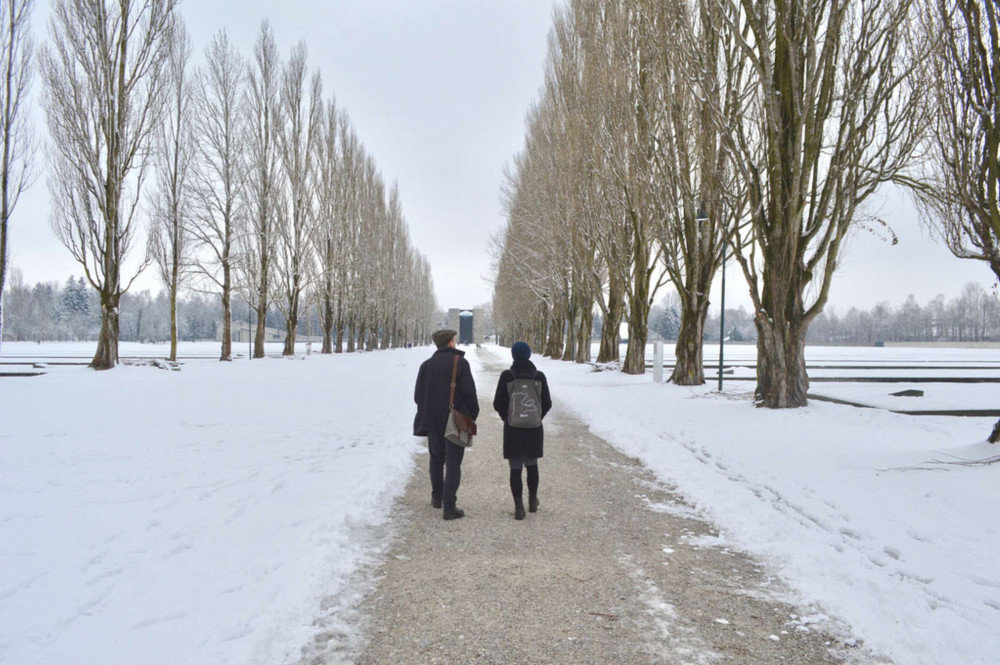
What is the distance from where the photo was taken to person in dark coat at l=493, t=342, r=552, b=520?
5164 mm

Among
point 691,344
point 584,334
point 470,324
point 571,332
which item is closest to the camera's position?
point 691,344

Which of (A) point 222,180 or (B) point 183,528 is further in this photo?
(A) point 222,180

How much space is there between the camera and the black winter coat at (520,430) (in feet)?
17.1

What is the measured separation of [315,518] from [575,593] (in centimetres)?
243

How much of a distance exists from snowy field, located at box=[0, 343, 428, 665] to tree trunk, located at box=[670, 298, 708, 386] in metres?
9.37

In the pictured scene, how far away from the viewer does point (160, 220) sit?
85.3ft

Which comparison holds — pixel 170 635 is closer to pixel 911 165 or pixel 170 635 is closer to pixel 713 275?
pixel 911 165

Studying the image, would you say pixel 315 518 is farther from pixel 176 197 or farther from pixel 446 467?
pixel 176 197

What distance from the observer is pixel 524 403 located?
5250 millimetres

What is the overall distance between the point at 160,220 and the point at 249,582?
27285 mm

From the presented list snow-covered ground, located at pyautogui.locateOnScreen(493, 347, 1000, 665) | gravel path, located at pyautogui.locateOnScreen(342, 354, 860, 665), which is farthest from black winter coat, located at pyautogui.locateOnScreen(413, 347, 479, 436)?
snow-covered ground, located at pyautogui.locateOnScreen(493, 347, 1000, 665)

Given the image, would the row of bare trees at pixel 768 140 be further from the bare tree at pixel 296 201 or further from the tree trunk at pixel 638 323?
the bare tree at pixel 296 201

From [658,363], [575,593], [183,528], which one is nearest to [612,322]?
[658,363]

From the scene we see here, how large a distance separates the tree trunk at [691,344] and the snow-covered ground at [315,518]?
→ 220 inches
